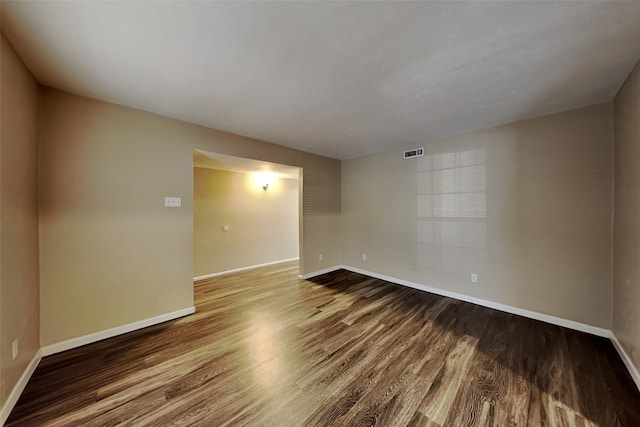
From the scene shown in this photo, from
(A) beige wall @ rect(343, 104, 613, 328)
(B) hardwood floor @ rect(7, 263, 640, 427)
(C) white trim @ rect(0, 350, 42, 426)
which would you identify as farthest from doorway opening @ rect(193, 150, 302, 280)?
(C) white trim @ rect(0, 350, 42, 426)

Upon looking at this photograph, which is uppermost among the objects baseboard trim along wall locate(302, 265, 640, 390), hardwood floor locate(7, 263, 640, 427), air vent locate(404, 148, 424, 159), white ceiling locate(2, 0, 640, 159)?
white ceiling locate(2, 0, 640, 159)

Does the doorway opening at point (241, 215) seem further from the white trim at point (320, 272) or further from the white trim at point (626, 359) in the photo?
the white trim at point (626, 359)

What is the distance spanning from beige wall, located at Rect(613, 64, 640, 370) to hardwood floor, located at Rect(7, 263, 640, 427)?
0.35 metres

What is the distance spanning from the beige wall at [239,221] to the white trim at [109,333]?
1608 millimetres

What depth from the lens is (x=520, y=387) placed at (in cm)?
167

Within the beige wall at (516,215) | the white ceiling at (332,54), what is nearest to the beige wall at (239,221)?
the white ceiling at (332,54)

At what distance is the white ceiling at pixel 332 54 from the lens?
127 centimetres

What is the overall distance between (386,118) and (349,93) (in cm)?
82

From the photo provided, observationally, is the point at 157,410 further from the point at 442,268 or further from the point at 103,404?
the point at 442,268

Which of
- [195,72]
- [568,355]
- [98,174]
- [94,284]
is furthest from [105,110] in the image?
[568,355]

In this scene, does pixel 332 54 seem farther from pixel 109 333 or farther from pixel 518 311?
pixel 518 311

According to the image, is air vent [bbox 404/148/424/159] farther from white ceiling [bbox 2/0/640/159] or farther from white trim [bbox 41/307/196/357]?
white trim [bbox 41/307/196/357]

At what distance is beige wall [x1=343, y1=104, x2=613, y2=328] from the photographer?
2.37m

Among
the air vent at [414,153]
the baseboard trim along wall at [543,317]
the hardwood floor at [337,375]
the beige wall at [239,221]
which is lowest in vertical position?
the hardwood floor at [337,375]
